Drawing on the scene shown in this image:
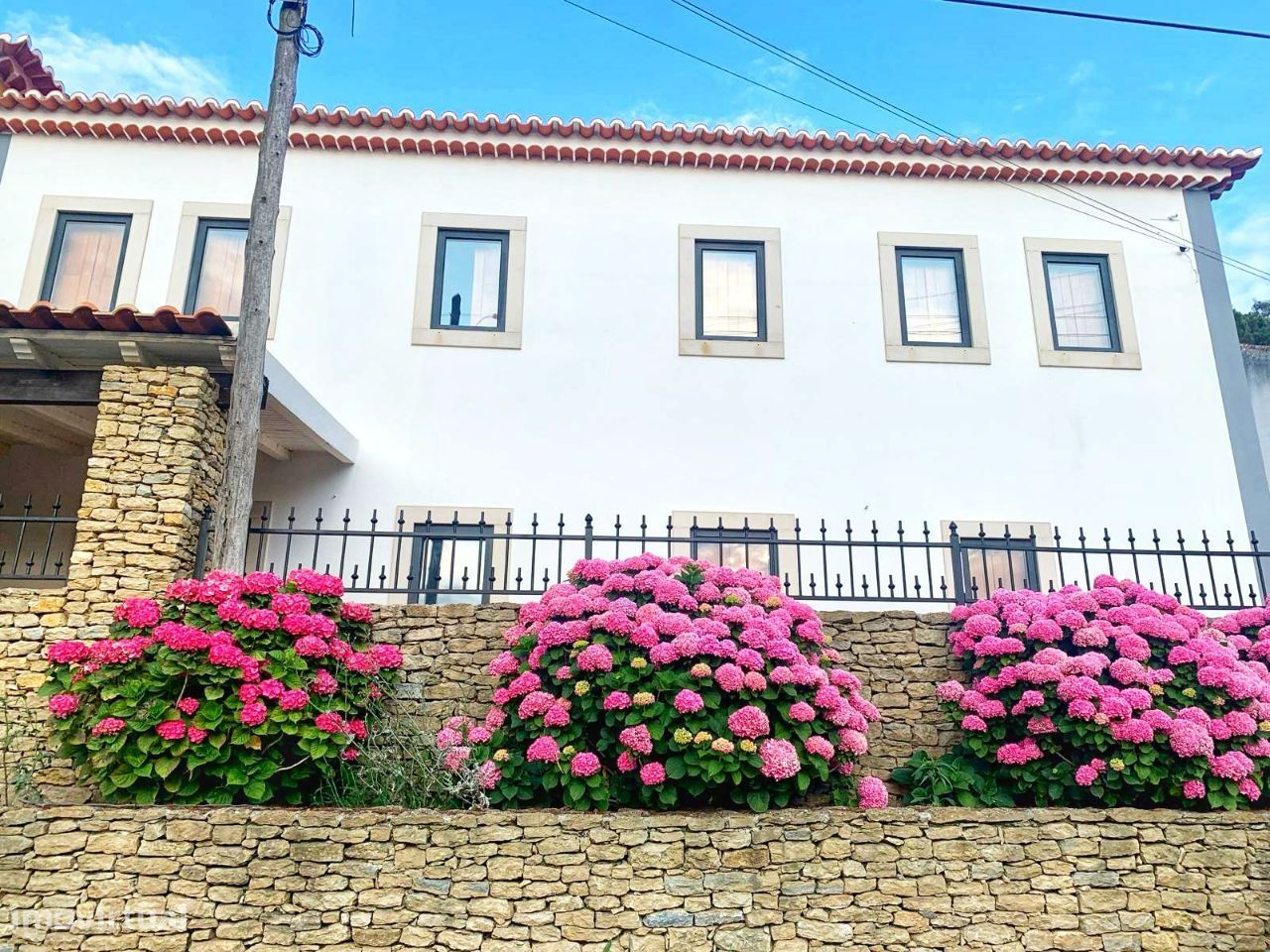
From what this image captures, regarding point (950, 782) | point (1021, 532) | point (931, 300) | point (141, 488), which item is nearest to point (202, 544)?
point (141, 488)

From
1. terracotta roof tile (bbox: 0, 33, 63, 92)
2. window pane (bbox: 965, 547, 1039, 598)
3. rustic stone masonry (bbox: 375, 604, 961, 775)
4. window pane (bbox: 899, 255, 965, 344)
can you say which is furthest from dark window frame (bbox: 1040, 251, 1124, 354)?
terracotta roof tile (bbox: 0, 33, 63, 92)

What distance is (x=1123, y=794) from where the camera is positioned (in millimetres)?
5223

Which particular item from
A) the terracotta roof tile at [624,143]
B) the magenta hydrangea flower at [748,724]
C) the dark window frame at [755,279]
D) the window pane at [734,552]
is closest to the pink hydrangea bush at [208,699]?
the magenta hydrangea flower at [748,724]

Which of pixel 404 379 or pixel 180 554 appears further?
pixel 404 379

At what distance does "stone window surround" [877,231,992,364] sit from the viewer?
9.37 meters

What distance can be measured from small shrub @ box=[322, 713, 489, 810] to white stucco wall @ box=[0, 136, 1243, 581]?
3.58 metres

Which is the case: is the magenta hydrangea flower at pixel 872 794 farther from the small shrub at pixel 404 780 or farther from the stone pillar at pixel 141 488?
the stone pillar at pixel 141 488

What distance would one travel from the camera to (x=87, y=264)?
30.3ft

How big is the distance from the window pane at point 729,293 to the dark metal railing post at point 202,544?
17.6 ft

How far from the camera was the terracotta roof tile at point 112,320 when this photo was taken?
19.8 feet

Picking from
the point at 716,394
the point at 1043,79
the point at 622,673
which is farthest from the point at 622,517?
the point at 1043,79

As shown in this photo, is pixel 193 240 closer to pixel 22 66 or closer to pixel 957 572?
pixel 22 66

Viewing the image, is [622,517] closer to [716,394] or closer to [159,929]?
[716,394]

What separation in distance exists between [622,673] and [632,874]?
3.62ft
